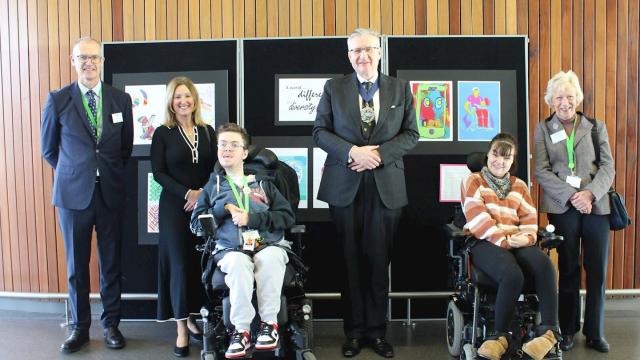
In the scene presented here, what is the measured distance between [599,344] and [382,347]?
1458 millimetres

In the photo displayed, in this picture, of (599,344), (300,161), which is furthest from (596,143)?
(300,161)

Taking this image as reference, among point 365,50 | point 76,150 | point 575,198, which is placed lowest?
point 575,198

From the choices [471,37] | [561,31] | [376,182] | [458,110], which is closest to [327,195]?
[376,182]

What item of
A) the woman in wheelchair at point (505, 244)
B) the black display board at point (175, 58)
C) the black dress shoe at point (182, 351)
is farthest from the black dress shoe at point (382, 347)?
the black display board at point (175, 58)

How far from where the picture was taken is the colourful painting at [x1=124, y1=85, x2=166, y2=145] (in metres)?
4.41

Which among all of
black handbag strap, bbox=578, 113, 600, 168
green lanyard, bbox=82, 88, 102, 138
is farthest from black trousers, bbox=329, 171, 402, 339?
green lanyard, bbox=82, 88, 102, 138

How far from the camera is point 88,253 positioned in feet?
12.4

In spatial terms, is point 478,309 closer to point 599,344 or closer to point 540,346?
point 540,346

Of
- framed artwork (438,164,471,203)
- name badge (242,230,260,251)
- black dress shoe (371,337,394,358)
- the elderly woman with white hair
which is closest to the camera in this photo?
name badge (242,230,260,251)

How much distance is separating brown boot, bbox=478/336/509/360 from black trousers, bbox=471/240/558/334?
0.06 metres

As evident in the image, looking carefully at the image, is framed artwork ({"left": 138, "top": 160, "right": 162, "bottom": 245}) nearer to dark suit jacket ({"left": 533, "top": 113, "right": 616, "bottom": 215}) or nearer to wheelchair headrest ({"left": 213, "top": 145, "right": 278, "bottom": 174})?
wheelchair headrest ({"left": 213, "top": 145, "right": 278, "bottom": 174})

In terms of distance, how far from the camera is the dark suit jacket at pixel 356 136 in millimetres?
3443

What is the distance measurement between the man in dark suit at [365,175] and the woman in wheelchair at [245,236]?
15.9 inches

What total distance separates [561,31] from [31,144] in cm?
453
